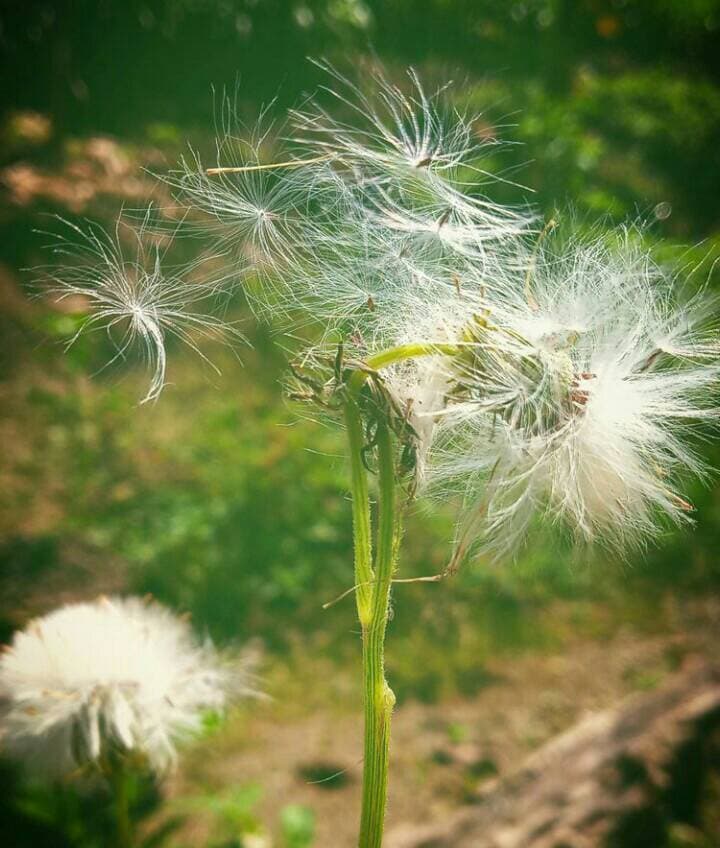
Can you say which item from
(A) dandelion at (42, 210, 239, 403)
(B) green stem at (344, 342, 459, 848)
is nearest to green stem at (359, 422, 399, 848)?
(B) green stem at (344, 342, 459, 848)

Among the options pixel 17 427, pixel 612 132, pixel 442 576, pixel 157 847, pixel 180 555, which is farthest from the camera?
pixel 612 132

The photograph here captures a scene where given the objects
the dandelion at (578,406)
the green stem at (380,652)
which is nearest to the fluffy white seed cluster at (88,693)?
the green stem at (380,652)

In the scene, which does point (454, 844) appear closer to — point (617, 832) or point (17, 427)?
point (617, 832)

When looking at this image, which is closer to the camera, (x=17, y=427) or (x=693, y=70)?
(x=17, y=427)

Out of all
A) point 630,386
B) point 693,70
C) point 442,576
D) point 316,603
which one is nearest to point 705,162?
point 693,70

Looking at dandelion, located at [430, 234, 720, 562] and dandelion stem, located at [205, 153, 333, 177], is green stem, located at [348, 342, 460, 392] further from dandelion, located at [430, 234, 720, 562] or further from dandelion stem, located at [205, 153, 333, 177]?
dandelion stem, located at [205, 153, 333, 177]
